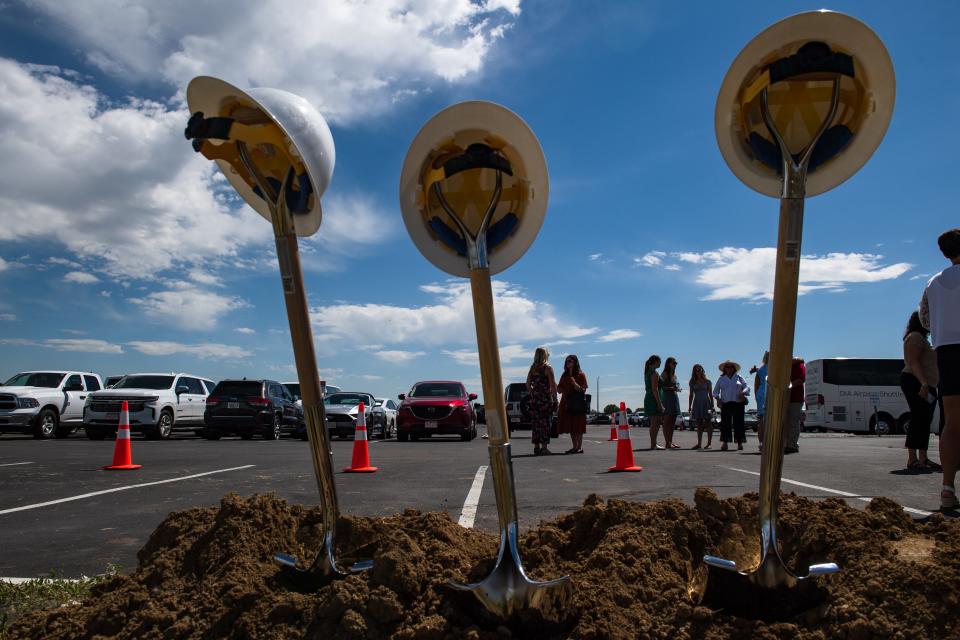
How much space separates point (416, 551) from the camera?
2.19 meters

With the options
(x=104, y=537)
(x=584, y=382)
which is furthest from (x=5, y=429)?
(x=104, y=537)

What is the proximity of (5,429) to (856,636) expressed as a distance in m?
21.3

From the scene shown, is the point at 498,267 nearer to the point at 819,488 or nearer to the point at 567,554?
the point at 567,554

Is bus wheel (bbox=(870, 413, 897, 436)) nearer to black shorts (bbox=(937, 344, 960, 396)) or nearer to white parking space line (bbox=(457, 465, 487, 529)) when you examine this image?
white parking space line (bbox=(457, 465, 487, 529))

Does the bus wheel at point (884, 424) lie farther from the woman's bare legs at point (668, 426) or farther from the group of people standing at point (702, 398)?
the woman's bare legs at point (668, 426)

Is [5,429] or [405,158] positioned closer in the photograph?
[405,158]

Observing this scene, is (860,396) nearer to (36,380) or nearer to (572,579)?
(36,380)

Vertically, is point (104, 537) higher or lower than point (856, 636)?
lower

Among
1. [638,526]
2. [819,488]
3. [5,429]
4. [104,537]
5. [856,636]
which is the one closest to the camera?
[856,636]

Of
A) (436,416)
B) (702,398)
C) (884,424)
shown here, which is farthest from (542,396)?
(884,424)

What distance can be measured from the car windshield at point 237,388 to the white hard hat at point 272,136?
A: 19.2 m

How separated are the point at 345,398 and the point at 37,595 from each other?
67.0 feet

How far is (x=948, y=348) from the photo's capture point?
496cm

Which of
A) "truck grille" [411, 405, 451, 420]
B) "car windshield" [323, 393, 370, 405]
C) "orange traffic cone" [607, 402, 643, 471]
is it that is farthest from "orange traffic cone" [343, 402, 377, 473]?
"car windshield" [323, 393, 370, 405]
